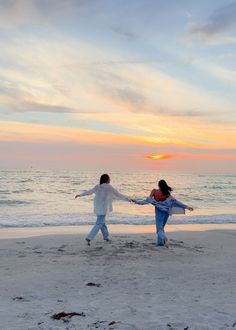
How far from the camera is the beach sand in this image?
5.43 m

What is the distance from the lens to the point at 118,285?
23.8 feet

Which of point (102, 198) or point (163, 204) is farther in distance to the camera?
point (102, 198)

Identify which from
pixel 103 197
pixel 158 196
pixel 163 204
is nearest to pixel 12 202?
pixel 103 197

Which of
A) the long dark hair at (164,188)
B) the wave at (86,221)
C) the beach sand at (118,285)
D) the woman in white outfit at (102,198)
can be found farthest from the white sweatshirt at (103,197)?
the wave at (86,221)

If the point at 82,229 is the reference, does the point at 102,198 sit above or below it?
above

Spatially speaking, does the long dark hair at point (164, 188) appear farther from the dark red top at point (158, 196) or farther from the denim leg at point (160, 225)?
the denim leg at point (160, 225)

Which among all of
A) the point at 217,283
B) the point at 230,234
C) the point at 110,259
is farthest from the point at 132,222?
the point at 217,283

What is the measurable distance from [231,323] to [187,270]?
3273 millimetres

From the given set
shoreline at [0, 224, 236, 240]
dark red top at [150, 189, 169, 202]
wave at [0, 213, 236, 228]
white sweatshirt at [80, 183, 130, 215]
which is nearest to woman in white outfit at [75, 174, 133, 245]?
white sweatshirt at [80, 183, 130, 215]

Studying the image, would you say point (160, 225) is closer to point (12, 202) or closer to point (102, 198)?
point (102, 198)

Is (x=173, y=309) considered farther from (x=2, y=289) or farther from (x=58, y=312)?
(x=2, y=289)

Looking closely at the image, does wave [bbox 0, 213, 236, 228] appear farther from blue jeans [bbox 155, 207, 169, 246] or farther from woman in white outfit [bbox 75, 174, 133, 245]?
blue jeans [bbox 155, 207, 169, 246]

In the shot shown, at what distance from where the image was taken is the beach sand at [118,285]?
214 inches

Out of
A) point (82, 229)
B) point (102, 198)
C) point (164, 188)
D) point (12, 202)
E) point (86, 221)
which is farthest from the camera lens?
point (12, 202)
